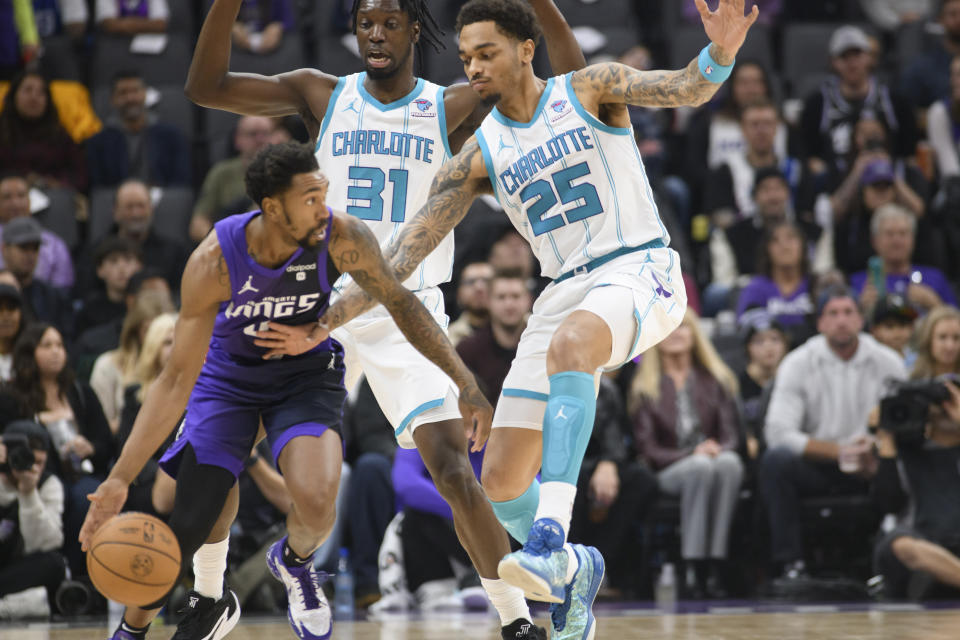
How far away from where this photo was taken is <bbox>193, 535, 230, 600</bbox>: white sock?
17.3ft

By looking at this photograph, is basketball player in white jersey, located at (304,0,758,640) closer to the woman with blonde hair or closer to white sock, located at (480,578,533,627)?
white sock, located at (480,578,533,627)

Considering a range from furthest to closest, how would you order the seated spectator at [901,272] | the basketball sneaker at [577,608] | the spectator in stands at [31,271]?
the seated spectator at [901,272] < the spectator in stands at [31,271] < the basketball sneaker at [577,608]

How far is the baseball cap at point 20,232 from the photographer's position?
8.96 m

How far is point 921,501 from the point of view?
7.75 metres

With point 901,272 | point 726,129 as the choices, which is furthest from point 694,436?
point 726,129

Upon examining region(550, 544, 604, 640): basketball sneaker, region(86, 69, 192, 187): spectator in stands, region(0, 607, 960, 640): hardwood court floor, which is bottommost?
region(0, 607, 960, 640): hardwood court floor

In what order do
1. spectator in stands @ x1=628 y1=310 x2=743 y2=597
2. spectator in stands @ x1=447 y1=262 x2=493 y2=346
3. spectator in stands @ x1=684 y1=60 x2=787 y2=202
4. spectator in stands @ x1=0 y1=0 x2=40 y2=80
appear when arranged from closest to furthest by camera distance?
spectator in stands @ x1=628 y1=310 x2=743 y2=597 → spectator in stands @ x1=447 y1=262 x2=493 y2=346 → spectator in stands @ x1=684 y1=60 x2=787 y2=202 → spectator in stands @ x1=0 y1=0 x2=40 y2=80

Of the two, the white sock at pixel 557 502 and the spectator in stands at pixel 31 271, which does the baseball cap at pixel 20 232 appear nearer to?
the spectator in stands at pixel 31 271

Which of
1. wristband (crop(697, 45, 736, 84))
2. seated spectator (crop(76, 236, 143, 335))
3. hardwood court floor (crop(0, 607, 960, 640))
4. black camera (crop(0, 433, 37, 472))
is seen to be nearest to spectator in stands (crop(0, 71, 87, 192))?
seated spectator (crop(76, 236, 143, 335))

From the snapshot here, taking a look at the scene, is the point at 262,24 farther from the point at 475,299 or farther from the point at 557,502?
the point at 557,502

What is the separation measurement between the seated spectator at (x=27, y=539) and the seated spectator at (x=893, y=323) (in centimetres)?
550

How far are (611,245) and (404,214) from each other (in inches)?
42.8

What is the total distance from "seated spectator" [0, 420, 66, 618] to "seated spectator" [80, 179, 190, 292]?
2.34 m

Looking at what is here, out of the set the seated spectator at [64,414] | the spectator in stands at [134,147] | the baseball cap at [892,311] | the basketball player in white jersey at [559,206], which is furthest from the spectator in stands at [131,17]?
the basketball player in white jersey at [559,206]
